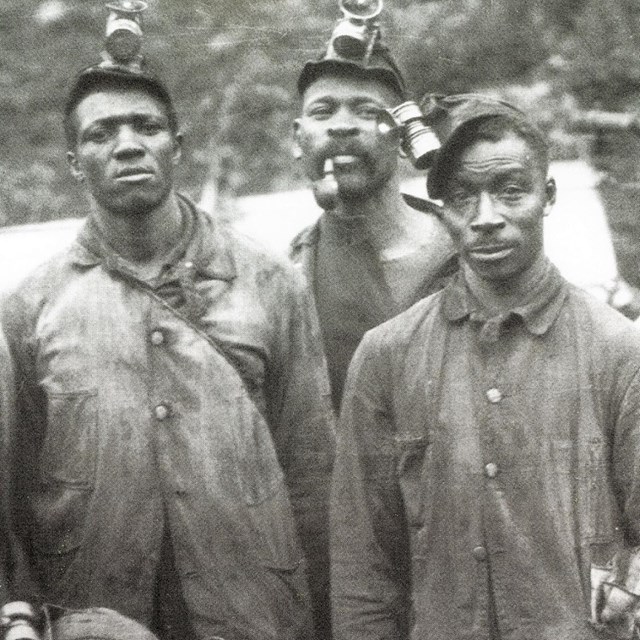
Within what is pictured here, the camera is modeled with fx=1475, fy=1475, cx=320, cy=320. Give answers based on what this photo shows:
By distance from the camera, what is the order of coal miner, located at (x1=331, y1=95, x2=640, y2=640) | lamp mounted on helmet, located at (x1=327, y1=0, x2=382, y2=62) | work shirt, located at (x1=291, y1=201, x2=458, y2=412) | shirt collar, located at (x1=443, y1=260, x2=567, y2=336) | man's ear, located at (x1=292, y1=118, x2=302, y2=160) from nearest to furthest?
coal miner, located at (x1=331, y1=95, x2=640, y2=640) < shirt collar, located at (x1=443, y1=260, x2=567, y2=336) < work shirt, located at (x1=291, y1=201, x2=458, y2=412) < lamp mounted on helmet, located at (x1=327, y1=0, x2=382, y2=62) < man's ear, located at (x1=292, y1=118, x2=302, y2=160)

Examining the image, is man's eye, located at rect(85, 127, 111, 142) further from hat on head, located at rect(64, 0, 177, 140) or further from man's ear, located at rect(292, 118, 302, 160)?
man's ear, located at rect(292, 118, 302, 160)

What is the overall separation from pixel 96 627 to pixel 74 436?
70 cm

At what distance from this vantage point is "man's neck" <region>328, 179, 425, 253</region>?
4.76 m

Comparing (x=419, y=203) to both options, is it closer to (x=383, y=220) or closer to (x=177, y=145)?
(x=383, y=220)

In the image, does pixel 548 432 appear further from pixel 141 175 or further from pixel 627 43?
pixel 627 43

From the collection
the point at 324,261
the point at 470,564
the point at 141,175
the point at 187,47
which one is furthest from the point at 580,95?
the point at 470,564

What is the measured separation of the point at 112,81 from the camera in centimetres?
427

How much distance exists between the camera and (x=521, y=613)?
363 centimetres

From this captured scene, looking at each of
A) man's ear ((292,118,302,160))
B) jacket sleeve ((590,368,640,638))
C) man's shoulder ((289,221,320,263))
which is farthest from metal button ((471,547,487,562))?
man's ear ((292,118,302,160))

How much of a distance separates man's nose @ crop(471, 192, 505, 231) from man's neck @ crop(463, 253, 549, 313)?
145 mm

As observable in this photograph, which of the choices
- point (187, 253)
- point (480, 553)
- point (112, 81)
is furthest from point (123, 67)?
point (480, 553)

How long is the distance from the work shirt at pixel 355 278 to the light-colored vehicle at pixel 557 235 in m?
0.38

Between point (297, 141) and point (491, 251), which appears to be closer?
point (491, 251)

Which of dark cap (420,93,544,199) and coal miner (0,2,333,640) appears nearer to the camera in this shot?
dark cap (420,93,544,199)
